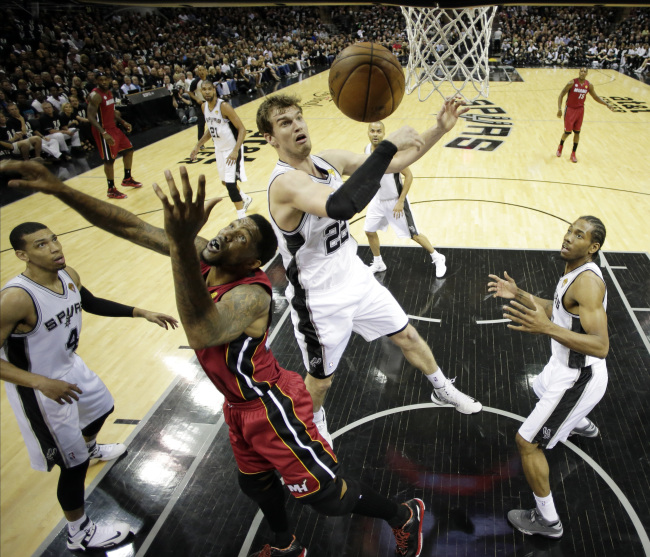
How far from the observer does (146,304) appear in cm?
535

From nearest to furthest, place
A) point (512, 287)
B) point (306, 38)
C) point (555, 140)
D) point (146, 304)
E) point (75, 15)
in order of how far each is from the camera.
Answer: point (512, 287) < point (146, 304) < point (555, 140) < point (75, 15) < point (306, 38)

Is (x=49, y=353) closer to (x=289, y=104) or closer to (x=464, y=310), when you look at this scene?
(x=289, y=104)

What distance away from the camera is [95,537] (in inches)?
112

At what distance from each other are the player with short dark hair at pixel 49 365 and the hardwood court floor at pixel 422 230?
1.41 feet

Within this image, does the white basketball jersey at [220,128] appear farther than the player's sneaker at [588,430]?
Yes

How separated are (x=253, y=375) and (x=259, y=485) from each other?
0.62 m

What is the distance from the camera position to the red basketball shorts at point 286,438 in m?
2.17

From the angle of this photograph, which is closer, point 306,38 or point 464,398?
point 464,398

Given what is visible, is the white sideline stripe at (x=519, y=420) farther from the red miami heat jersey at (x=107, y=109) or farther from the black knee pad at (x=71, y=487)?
the red miami heat jersey at (x=107, y=109)

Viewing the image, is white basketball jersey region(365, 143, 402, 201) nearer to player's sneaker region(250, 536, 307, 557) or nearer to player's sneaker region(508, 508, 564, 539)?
player's sneaker region(508, 508, 564, 539)

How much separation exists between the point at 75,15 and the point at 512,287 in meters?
20.9

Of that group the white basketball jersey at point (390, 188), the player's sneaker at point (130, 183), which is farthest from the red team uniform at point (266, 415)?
the player's sneaker at point (130, 183)

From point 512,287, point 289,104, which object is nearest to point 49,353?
point 289,104

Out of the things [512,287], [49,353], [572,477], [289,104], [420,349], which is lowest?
[572,477]
